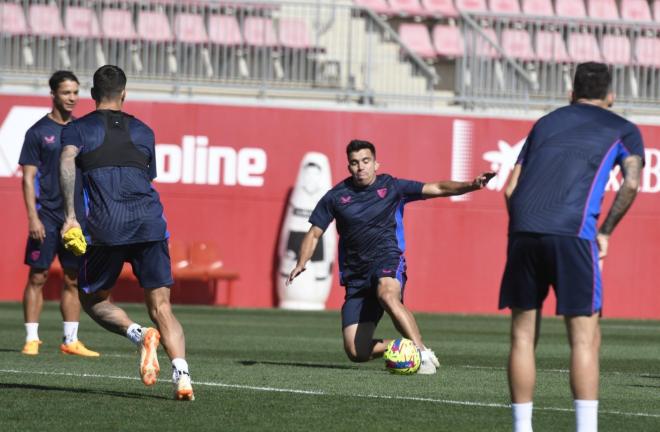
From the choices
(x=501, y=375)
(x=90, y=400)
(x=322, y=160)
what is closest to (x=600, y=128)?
(x=90, y=400)

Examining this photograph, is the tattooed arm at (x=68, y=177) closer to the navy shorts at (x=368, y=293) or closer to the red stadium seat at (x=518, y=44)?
the navy shorts at (x=368, y=293)

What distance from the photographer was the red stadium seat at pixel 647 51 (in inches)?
961

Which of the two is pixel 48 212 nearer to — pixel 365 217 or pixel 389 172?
pixel 365 217

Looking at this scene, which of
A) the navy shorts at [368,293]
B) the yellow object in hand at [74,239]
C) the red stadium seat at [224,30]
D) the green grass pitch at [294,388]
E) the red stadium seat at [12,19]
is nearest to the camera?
the green grass pitch at [294,388]

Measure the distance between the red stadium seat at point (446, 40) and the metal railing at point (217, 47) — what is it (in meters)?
2.14

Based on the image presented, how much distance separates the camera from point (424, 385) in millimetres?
10492

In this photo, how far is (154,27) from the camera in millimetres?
23516

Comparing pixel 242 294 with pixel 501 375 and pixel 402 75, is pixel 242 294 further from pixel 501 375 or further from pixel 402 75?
pixel 501 375

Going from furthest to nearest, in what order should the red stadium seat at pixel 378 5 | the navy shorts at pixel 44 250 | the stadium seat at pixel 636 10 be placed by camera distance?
the stadium seat at pixel 636 10, the red stadium seat at pixel 378 5, the navy shorts at pixel 44 250

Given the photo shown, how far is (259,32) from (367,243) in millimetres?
12516

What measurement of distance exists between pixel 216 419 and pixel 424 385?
267cm

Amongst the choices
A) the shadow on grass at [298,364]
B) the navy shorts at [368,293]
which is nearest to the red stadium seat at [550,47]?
the shadow on grass at [298,364]

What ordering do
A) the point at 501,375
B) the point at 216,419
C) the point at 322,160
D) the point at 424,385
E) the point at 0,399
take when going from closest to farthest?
the point at 216,419 → the point at 0,399 → the point at 424,385 → the point at 501,375 → the point at 322,160

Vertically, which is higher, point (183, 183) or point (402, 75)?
point (402, 75)
